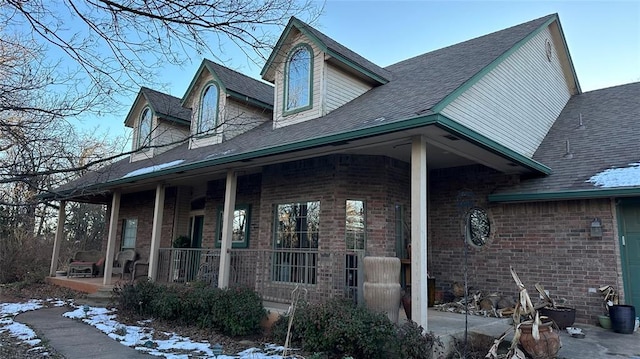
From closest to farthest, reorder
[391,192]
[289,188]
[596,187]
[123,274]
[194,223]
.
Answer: [596,187] < [391,192] < [289,188] < [123,274] < [194,223]

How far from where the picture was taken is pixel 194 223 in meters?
13.4

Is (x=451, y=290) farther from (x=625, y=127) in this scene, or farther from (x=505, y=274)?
(x=625, y=127)

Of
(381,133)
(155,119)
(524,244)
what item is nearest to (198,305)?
(381,133)

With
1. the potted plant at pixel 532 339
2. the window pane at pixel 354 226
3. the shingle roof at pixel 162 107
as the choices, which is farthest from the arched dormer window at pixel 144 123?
the potted plant at pixel 532 339

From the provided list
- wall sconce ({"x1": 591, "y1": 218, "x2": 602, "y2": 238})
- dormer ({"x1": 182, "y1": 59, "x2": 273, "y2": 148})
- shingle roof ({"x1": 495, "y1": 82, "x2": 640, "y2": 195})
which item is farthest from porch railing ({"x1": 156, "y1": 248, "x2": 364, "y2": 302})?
wall sconce ({"x1": 591, "y1": 218, "x2": 602, "y2": 238})

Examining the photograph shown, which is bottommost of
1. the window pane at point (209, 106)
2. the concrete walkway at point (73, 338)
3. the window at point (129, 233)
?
the concrete walkway at point (73, 338)

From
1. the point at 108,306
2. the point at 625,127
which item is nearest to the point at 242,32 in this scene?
the point at 108,306

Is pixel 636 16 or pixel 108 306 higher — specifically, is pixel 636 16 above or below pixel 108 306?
above

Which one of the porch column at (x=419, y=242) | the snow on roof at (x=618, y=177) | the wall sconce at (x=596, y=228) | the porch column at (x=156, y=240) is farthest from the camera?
the porch column at (x=156, y=240)

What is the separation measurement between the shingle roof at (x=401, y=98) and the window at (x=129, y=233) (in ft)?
11.3

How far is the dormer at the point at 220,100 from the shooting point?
1141cm

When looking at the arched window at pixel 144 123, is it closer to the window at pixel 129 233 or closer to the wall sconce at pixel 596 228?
the window at pixel 129 233

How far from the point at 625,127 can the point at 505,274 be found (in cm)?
447

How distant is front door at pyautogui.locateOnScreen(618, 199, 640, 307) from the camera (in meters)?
7.41
